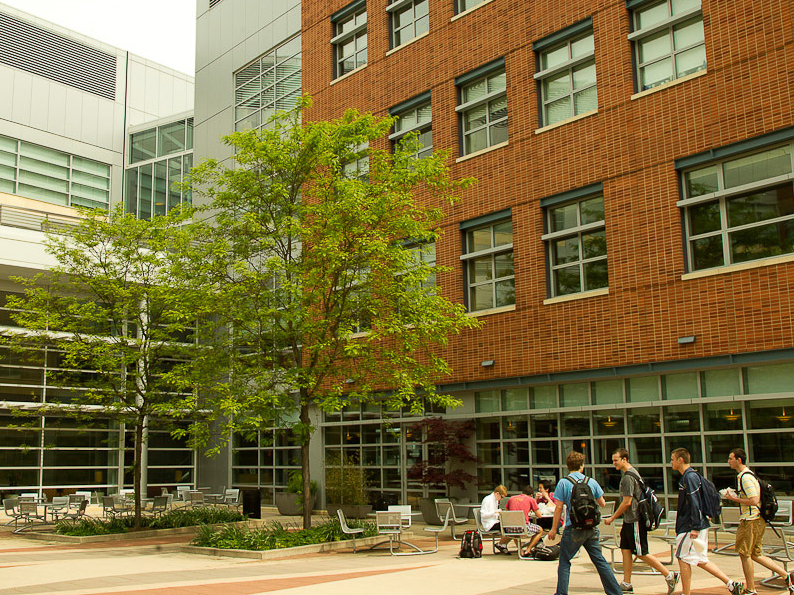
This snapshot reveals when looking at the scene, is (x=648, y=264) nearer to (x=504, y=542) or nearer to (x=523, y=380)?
(x=523, y=380)

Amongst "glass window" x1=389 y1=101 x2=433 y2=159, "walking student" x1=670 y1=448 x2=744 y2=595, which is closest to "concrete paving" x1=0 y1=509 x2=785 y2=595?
"walking student" x1=670 y1=448 x2=744 y2=595

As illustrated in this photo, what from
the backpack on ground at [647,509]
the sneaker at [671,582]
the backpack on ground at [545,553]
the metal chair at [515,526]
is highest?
the backpack on ground at [647,509]

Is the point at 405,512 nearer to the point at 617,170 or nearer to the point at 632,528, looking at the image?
the point at 632,528

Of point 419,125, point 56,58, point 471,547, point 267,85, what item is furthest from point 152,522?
point 56,58

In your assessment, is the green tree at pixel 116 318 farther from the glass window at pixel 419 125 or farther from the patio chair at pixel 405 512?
the glass window at pixel 419 125

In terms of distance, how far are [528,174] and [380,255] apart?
5.65m

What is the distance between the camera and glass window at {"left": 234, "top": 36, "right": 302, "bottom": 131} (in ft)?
104

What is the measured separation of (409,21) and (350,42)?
3.01 meters

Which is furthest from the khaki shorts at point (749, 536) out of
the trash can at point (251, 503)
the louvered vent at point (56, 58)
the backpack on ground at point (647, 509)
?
the louvered vent at point (56, 58)

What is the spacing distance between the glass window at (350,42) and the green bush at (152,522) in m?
15.0

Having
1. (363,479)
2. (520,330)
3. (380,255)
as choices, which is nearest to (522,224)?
(520,330)

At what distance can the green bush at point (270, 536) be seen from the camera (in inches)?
643

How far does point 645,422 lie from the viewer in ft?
61.0

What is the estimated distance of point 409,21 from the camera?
2608 centimetres
